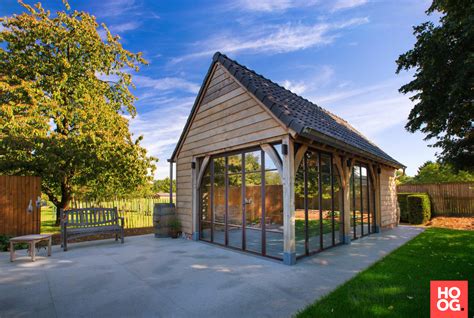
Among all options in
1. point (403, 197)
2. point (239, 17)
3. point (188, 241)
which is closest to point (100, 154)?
point (188, 241)

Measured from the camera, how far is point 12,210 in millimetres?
7598

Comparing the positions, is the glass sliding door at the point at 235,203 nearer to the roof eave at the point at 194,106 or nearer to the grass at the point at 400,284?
the roof eave at the point at 194,106

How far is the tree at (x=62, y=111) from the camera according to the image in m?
8.89

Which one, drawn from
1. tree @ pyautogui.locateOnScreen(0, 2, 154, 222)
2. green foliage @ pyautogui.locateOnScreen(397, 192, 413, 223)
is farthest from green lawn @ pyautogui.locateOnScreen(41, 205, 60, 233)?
green foliage @ pyautogui.locateOnScreen(397, 192, 413, 223)

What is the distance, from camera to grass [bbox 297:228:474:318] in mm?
3023

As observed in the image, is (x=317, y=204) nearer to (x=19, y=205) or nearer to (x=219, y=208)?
(x=219, y=208)

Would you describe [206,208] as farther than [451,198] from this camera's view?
No

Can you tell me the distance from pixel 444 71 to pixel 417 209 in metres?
8.22

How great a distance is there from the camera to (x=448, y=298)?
337cm

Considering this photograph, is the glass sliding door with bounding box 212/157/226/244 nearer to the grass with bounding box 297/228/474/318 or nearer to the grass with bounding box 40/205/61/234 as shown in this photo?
the grass with bounding box 297/228/474/318

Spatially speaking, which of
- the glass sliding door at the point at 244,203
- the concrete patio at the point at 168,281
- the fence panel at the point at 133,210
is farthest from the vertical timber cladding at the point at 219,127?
the fence panel at the point at 133,210

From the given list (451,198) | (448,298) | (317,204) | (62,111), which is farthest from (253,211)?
(451,198)

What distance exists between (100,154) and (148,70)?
6.30m

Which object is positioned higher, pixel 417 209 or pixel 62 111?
pixel 62 111
